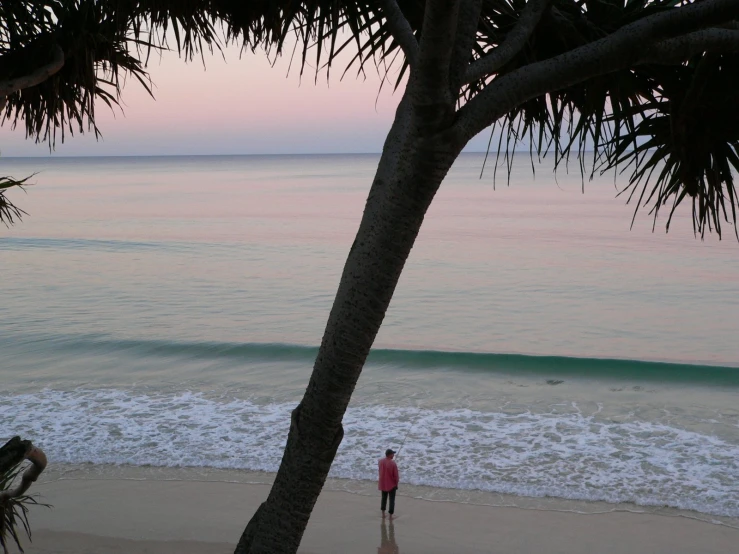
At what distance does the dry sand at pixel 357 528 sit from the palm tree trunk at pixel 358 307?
15.8 ft

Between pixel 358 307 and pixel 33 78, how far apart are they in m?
2.41

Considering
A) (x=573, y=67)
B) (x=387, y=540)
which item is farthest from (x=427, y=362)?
(x=573, y=67)

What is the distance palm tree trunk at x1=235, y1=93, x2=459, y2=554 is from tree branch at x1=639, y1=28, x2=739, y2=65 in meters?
0.87

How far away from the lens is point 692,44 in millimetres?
2873

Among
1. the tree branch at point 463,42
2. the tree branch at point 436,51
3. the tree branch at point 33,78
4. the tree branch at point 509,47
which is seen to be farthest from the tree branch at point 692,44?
the tree branch at point 33,78

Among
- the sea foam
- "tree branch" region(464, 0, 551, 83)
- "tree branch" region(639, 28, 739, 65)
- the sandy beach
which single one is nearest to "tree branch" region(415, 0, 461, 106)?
"tree branch" region(464, 0, 551, 83)

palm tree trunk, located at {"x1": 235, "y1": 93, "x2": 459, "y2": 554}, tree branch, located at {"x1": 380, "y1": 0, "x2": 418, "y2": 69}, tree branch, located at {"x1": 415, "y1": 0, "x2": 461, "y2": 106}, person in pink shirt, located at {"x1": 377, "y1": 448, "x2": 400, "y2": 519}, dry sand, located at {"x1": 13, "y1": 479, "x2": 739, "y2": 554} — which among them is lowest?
dry sand, located at {"x1": 13, "y1": 479, "x2": 739, "y2": 554}

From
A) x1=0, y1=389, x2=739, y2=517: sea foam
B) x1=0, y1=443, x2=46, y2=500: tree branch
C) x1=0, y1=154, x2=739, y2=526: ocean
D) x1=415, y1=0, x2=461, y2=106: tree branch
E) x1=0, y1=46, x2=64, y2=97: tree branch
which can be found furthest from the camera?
x1=0, y1=154, x2=739, y2=526: ocean

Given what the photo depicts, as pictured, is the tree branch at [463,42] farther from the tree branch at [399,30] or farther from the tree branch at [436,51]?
the tree branch at [399,30]

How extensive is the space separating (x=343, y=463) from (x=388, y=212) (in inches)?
295

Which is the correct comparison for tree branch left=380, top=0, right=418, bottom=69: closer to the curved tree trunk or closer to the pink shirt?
the curved tree trunk

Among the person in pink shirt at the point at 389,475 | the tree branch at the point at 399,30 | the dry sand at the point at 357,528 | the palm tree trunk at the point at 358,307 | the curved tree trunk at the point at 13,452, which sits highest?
the tree branch at the point at 399,30

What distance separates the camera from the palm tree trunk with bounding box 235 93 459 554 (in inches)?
105

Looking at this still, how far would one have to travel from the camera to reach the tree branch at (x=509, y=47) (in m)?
2.86
